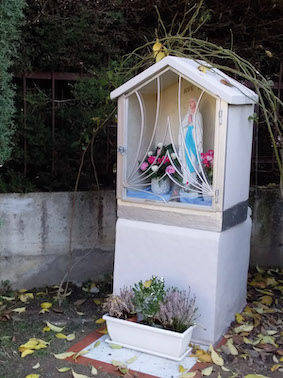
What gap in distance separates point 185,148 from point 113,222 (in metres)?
1.48

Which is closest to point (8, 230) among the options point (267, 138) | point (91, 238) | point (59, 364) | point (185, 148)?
point (91, 238)

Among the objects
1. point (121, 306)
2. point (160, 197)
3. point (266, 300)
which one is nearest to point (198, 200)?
point (160, 197)

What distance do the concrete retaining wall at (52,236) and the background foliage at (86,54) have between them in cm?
20

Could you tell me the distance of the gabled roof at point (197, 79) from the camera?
3.17m

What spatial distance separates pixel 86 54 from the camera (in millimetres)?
4734

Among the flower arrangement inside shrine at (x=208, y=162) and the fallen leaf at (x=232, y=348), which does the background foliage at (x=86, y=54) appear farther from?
the fallen leaf at (x=232, y=348)

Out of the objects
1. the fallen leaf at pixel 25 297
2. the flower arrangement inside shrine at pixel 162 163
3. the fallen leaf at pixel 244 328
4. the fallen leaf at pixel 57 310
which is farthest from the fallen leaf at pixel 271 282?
the fallen leaf at pixel 25 297

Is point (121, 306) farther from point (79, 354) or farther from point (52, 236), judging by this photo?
point (52, 236)

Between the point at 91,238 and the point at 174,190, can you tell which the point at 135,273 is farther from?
the point at 91,238

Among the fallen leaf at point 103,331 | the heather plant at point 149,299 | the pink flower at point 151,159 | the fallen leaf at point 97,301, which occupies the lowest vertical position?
the fallen leaf at point 103,331

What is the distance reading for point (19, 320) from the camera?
376 cm

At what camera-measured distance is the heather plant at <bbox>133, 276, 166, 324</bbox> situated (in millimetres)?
3201

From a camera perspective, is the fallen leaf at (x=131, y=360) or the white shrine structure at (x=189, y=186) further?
the white shrine structure at (x=189, y=186)

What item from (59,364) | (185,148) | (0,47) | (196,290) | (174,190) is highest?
(0,47)
